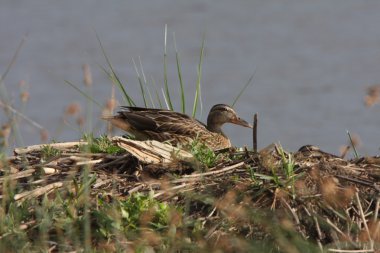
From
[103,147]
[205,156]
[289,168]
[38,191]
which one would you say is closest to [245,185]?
[289,168]

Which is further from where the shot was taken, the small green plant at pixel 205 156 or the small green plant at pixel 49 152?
the small green plant at pixel 49 152

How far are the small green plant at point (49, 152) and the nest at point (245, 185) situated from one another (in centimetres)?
8

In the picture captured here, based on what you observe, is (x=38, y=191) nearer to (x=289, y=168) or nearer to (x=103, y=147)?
(x=103, y=147)

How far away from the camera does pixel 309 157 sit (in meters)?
8.06

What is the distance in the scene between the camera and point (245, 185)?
7258 millimetres

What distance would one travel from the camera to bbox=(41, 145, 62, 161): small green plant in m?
8.35

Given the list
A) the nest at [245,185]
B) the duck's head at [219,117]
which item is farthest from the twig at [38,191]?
the duck's head at [219,117]


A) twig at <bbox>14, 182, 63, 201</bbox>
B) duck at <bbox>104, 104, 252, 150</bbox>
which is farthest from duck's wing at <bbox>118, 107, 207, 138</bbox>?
twig at <bbox>14, 182, 63, 201</bbox>

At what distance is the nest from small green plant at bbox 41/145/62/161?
0.08 meters

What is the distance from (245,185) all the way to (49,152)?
6.22 feet

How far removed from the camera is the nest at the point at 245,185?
22.3ft

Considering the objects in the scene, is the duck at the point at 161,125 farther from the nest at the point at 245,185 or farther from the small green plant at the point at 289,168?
the small green plant at the point at 289,168

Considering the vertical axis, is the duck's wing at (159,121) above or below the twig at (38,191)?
above

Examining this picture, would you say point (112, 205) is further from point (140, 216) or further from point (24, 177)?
point (24, 177)
